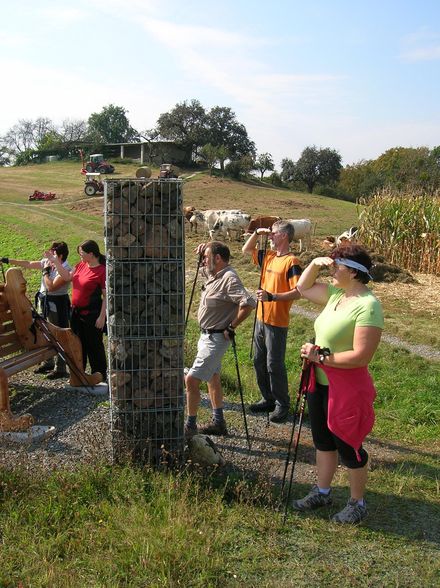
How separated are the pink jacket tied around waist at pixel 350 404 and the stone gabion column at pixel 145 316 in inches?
52.3

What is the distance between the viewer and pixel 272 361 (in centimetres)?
640

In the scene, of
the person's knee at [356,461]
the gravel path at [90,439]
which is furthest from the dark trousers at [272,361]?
the person's knee at [356,461]

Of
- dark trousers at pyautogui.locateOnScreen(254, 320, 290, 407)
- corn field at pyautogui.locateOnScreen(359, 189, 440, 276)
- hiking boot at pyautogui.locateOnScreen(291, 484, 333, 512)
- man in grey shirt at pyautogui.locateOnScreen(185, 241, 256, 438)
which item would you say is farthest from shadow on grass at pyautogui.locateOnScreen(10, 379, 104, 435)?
corn field at pyautogui.locateOnScreen(359, 189, 440, 276)

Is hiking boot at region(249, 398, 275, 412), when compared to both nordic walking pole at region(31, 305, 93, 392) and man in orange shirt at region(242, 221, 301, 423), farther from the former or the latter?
nordic walking pole at region(31, 305, 93, 392)

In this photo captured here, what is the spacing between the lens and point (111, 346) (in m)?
4.98

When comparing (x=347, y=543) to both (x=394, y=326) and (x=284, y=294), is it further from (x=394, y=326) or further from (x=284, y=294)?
→ (x=394, y=326)

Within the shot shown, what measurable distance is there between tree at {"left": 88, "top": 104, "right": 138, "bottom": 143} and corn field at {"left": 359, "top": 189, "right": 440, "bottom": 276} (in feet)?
208

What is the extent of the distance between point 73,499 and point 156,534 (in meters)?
0.76

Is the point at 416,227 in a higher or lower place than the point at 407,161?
lower

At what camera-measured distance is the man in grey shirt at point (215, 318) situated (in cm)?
570

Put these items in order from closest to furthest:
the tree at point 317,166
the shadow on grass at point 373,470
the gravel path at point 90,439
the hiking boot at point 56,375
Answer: the shadow on grass at point 373,470 → the gravel path at point 90,439 → the hiking boot at point 56,375 → the tree at point 317,166

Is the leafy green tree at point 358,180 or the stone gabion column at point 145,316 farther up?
the leafy green tree at point 358,180

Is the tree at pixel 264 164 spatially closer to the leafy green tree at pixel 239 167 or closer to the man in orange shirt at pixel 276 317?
the leafy green tree at pixel 239 167

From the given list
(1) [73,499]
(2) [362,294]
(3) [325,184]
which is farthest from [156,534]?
(3) [325,184]
